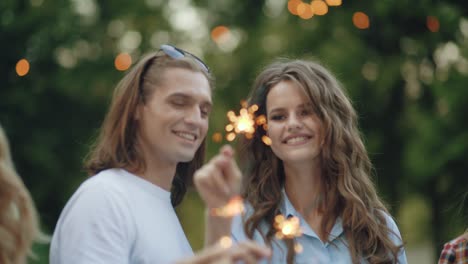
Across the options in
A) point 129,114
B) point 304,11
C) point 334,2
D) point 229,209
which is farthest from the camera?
point 304,11

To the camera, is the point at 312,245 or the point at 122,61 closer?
the point at 312,245

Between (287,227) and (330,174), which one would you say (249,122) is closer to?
(330,174)

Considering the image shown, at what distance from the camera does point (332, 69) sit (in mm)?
10078

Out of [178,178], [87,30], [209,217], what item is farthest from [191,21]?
[209,217]

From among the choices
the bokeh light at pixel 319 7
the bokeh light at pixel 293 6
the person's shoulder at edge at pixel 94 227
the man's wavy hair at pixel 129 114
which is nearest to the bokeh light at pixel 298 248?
the man's wavy hair at pixel 129 114

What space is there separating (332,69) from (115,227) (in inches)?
290

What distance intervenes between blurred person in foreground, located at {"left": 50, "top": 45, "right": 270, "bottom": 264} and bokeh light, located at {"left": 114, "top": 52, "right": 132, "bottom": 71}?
28.5 ft

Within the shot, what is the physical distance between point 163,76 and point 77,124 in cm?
849

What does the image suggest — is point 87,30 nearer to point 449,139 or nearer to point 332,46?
point 332,46

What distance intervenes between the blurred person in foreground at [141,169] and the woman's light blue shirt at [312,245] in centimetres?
48

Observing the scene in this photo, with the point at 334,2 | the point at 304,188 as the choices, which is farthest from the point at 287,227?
the point at 334,2

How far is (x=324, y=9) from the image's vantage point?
36.2 feet

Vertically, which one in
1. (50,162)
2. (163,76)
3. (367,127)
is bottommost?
(50,162)

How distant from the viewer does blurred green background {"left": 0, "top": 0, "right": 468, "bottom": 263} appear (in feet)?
30.7
